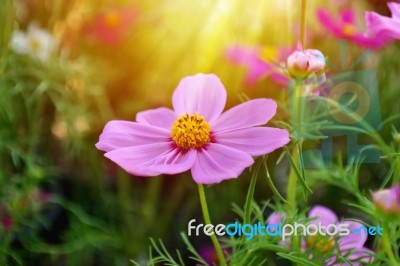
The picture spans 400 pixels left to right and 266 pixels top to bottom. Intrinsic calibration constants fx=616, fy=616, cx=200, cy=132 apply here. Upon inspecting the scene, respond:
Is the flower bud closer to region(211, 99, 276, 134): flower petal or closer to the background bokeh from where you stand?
region(211, 99, 276, 134): flower petal

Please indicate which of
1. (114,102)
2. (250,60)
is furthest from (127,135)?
(114,102)

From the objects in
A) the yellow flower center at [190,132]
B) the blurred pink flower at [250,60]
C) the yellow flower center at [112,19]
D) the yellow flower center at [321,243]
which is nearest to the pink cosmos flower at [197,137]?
the yellow flower center at [190,132]

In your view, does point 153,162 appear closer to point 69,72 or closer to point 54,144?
point 69,72

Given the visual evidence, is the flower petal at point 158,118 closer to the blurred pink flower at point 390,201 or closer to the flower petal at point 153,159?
the flower petal at point 153,159

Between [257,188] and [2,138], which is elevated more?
[257,188]

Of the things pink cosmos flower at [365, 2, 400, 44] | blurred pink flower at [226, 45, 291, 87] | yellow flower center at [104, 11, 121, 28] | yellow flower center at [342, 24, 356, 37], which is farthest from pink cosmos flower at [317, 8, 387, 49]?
yellow flower center at [104, 11, 121, 28]

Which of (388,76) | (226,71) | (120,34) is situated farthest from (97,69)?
(388,76)

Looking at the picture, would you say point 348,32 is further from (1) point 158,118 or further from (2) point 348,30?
(1) point 158,118
